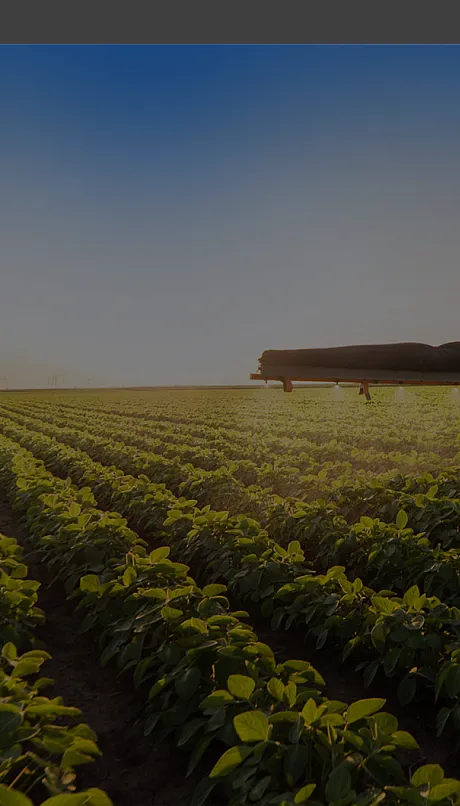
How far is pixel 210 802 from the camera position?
8.89ft

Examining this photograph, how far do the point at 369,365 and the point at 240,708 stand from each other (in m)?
2.11

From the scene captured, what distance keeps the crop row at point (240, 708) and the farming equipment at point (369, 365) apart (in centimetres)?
155

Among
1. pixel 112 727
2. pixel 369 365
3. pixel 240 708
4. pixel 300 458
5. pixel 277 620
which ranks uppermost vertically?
pixel 369 365

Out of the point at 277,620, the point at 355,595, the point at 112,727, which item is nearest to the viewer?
the point at 112,727

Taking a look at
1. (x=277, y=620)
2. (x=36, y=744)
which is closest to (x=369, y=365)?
(x=36, y=744)

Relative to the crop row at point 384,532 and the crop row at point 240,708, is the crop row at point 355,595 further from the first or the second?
the crop row at point 240,708

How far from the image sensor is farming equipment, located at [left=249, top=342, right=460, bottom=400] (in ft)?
4.37

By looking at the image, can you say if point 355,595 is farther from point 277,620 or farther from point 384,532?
point 384,532

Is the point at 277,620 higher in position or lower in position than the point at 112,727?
higher

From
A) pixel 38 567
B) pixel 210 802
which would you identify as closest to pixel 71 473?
pixel 38 567

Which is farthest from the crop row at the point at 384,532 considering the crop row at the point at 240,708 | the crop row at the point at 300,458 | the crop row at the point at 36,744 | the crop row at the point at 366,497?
the crop row at the point at 36,744

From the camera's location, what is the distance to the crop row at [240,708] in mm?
2088

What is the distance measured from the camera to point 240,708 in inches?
103
